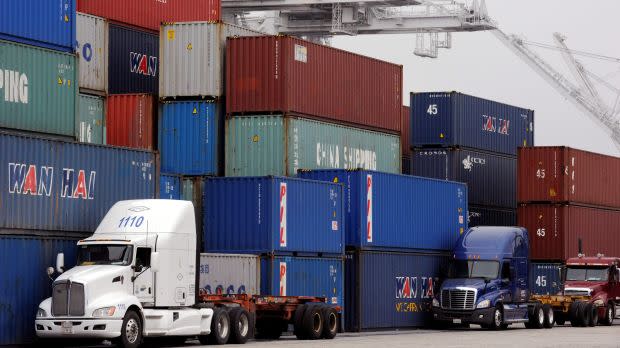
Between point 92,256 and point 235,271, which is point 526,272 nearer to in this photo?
point 235,271

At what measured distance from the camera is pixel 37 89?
30.9 metres

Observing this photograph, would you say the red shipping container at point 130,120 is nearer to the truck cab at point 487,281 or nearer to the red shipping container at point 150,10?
the red shipping container at point 150,10

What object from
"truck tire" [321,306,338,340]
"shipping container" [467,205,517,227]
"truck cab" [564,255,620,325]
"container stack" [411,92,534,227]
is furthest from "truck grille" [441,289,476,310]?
"shipping container" [467,205,517,227]

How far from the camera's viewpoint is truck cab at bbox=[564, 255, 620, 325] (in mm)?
46875

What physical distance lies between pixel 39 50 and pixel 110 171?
3229 mm

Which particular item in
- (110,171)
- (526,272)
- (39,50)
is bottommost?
(526,272)

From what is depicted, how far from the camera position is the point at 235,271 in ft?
111

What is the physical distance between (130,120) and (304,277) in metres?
7.84

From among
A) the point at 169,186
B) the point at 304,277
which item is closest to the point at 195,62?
the point at 169,186

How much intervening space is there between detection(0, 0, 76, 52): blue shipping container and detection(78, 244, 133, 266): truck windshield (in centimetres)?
516

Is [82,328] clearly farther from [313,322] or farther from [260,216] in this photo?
[260,216]

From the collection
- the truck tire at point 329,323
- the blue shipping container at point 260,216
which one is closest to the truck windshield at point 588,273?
the blue shipping container at point 260,216

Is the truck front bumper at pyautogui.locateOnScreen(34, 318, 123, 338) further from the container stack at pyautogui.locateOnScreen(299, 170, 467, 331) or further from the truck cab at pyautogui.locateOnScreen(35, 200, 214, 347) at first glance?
the container stack at pyautogui.locateOnScreen(299, 170, 467, 331)

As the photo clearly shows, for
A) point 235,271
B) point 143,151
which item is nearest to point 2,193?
point 143,151
